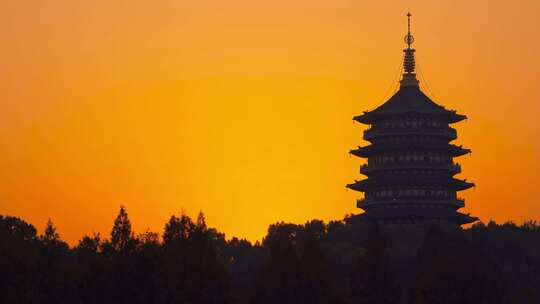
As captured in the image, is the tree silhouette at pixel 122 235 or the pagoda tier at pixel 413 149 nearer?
the tree silhouette at pixel 122 235

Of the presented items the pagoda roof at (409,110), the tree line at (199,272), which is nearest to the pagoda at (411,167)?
the pagoda roof at (409,110)

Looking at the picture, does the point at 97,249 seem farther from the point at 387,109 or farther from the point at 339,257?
the point at 387,109

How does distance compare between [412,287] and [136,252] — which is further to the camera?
[412,287]

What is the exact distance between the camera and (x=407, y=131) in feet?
648

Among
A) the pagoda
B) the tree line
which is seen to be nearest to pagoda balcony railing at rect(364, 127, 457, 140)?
the pagoda

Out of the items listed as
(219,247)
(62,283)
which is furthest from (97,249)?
(219,247)

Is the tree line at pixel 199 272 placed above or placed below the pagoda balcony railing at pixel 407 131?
below

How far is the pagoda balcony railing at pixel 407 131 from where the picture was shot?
648 ft

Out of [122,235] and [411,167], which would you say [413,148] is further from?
[122,235]

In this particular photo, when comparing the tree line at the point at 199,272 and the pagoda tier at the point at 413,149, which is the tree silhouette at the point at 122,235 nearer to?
the tree line at the point at 199,272

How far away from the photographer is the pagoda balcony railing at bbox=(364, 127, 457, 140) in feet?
648

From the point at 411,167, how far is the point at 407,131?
3781 mm

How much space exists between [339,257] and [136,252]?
131ft

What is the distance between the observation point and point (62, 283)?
472 ft
